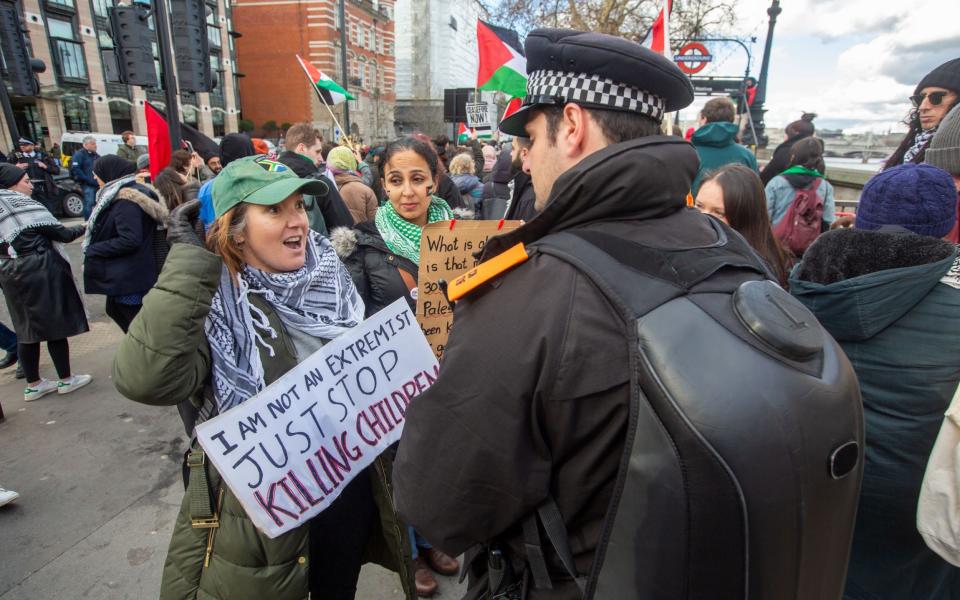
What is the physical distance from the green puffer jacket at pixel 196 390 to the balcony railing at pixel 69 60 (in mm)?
33934

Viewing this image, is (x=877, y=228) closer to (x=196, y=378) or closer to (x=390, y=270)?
(x=390, y=270)

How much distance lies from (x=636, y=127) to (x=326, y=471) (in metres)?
1.49

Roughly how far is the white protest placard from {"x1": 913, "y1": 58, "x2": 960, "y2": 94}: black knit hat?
150 inches

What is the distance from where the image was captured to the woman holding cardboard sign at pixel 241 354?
161 centimetres

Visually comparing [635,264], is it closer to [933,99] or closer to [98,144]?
[933,99]

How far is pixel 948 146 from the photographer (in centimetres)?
222

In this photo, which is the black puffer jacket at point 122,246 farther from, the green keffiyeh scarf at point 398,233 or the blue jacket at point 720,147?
the blue jacket at point 720,147

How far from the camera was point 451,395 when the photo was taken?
1007 mm

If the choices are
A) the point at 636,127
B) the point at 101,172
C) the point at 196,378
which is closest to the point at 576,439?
the point at 636,127

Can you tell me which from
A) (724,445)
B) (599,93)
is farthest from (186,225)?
(724,445)

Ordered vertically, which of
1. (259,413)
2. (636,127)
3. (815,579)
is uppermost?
(636,127)

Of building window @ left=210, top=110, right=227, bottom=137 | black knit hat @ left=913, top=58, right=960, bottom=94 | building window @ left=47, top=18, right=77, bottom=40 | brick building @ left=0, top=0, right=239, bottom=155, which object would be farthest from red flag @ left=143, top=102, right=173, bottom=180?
building window @ left=210, top=110, right=227, bottom=137

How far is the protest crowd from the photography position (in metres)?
0.83

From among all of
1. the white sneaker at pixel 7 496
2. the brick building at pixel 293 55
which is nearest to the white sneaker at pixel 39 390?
the white sneaker at pixel 7 496
